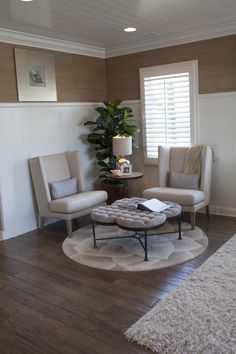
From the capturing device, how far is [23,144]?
15.5 feet

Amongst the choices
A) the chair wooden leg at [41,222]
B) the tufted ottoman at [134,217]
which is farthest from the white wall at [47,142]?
the tufted ottoman at [134,217]

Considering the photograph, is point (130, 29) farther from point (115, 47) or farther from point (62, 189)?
point (62, 189)

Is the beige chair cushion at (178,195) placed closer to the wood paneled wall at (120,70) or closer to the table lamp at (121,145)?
the table lamp at (121,145)

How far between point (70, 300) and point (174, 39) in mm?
3876

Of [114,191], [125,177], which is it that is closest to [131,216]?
[125,177]

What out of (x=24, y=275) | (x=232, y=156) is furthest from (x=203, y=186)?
(x=24, y=275)

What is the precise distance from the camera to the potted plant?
214 inches

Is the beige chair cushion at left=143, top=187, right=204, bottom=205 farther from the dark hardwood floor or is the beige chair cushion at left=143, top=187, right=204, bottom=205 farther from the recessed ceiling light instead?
the recessed ceiling light

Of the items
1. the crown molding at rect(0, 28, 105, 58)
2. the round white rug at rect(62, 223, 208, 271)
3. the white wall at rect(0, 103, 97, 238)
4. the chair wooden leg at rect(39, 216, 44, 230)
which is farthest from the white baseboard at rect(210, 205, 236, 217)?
the crown molding at rect(0, 28, 105, 58)

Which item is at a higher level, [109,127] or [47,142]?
[109,127]

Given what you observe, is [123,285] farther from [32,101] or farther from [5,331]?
[32,101]

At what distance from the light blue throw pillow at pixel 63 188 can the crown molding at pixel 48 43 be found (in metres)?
1.88

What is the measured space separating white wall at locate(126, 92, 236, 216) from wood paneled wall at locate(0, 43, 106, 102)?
70.7 inches

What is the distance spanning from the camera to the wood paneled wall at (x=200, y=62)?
474 centimetres
